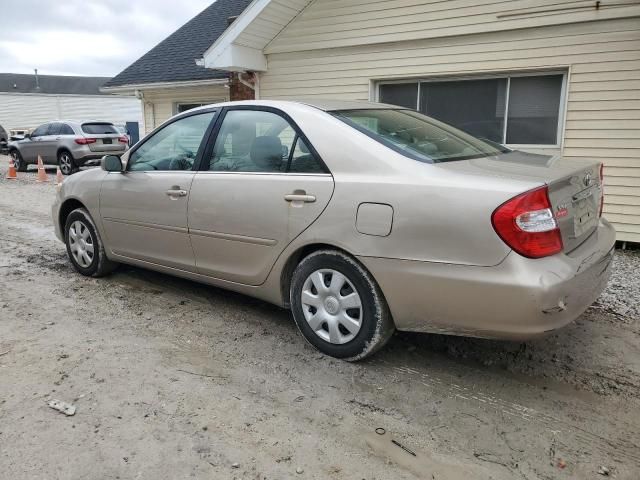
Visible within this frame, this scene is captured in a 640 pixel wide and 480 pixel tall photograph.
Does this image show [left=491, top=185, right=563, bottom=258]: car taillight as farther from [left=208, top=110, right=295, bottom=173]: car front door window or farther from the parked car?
[left=208, top=110, right=295, bottom=173]: car front door window

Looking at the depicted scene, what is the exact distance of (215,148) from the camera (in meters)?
3.88

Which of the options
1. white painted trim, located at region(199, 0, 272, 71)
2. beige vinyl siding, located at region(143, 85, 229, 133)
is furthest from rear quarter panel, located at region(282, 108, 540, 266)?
beige vinyl siding, located at region(143, 85, 229, 133)

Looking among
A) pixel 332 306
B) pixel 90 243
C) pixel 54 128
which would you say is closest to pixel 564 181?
pixel 332 306

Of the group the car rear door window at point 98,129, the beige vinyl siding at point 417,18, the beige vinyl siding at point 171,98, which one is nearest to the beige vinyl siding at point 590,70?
the beige vinyl siding at point 417,18

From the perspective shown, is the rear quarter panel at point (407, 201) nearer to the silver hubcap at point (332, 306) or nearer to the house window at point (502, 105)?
the silver hubcap at point (332, 306)

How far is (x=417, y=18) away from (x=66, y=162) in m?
12.0

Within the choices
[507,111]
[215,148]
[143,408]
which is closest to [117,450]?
[143,408]

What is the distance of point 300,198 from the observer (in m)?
3.26

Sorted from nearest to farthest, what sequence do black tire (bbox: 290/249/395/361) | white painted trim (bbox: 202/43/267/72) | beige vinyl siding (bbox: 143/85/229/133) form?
black tire (bbox: 290/249/395/361), white painted trim (bbox: 202/43/267/72), beige vinyl siding (bbox: 143/85/229/133)

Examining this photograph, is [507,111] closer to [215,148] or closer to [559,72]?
[559,72]

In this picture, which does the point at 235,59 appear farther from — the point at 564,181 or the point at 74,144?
the point at 74,144

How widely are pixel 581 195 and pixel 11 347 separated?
378 cm

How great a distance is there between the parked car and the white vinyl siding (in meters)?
34.9

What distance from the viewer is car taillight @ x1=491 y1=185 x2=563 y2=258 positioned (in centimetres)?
255
